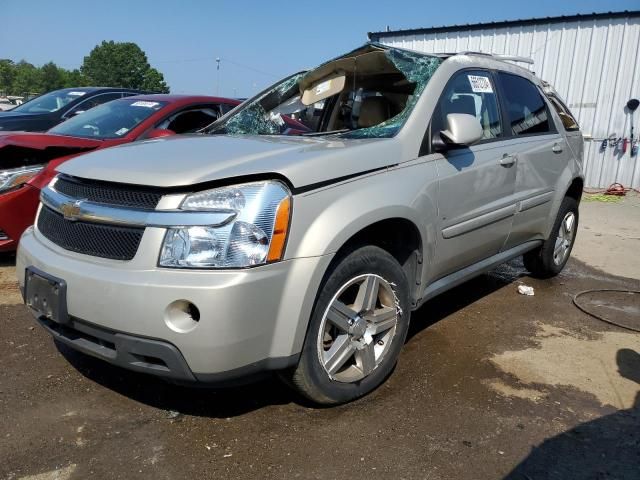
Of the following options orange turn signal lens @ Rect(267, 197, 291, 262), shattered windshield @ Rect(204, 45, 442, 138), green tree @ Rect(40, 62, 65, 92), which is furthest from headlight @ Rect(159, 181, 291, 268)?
green tree @ Rect(40, 62, 65, 92)

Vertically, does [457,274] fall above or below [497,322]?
above

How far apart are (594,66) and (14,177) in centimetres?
1209

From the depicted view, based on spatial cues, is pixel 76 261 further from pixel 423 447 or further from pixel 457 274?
pixel 457 274

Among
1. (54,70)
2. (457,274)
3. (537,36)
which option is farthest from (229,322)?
(54,70)

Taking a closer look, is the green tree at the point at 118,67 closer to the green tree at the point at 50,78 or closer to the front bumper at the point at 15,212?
the green tree at the point at 50,78

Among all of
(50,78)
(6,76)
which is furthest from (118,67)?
(6,76)

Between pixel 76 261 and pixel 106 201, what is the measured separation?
0.29 metres

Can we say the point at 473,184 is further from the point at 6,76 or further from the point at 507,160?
the point at 6,76

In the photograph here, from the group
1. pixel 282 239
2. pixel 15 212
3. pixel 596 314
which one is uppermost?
pixel 282 239

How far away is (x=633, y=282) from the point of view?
5.48 meters

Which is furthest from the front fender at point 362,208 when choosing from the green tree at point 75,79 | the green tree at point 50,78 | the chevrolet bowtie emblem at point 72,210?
the green tree at point 50,78

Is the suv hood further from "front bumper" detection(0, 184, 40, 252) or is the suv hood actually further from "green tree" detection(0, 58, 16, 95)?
"green tree" detection(0, 58, 16, 95)

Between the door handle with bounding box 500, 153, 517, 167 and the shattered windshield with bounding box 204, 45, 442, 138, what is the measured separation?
76cm

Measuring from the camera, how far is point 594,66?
40.7 ft
